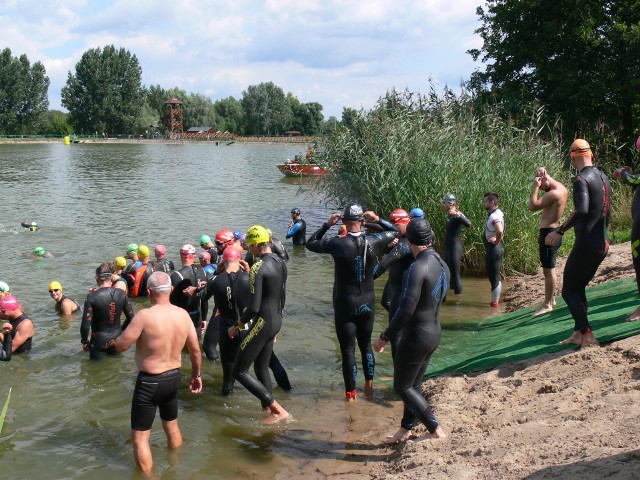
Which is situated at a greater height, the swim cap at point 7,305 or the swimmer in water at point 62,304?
the swim cap at point 7,305

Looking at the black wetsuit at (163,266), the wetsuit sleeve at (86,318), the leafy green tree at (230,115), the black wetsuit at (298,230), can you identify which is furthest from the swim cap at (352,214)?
the leafy green tree at (230,115)

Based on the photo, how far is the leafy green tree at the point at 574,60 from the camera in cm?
2178

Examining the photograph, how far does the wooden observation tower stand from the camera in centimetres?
13110

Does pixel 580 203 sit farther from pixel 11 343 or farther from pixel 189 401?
pixel 11 343

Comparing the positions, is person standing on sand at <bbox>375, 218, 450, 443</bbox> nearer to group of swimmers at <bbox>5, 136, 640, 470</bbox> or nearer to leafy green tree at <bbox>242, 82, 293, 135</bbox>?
group of swimmers at <bbox>5, 136, 640, 470</bbox>

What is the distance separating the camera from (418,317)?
6.07 metres

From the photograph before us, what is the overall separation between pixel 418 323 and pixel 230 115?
492ft

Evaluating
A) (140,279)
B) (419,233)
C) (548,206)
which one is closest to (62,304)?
(140,279)

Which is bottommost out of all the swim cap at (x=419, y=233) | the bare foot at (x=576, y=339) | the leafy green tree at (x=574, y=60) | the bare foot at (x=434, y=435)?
the bare foot at (x=434, y=435)

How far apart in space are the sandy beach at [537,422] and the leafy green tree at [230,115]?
143188mm

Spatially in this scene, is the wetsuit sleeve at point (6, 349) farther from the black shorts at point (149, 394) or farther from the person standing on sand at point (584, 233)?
the person standing on sand at point (584, 233)

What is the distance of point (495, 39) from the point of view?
2523 centimetres

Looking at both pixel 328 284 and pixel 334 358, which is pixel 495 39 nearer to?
pixel 328 284

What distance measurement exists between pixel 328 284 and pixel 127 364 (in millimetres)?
6663
